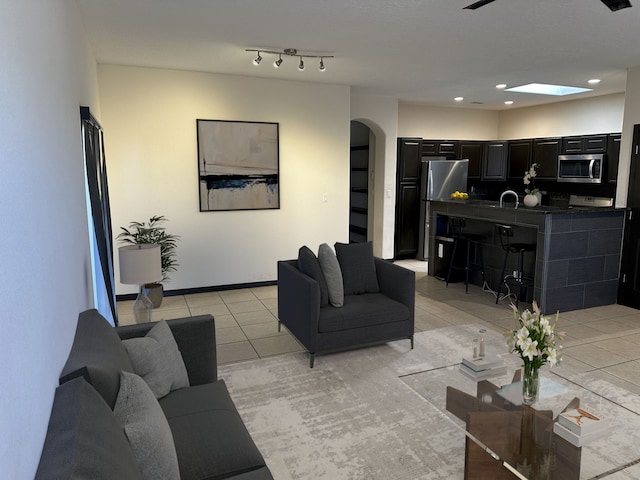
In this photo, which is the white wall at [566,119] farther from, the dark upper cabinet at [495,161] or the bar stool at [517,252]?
the bar stool at [517,252]

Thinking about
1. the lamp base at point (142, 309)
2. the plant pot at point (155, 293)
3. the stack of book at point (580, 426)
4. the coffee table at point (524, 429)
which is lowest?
the plant pot at point (155, 293)

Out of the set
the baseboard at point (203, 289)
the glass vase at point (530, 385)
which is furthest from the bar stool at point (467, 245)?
the glass vase at point (530, 385)

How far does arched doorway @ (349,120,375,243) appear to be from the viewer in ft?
27.1

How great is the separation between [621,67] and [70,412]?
6.16m

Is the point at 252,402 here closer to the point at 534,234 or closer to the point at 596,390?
the point at 596,390

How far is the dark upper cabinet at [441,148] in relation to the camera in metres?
8.23

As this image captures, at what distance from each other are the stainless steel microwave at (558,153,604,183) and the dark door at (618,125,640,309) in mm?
1863

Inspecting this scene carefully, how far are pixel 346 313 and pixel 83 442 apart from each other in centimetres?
268

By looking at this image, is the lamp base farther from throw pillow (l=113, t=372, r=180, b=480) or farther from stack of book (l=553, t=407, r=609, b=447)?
stack of book (l=553, t=407, r=609, b=447)

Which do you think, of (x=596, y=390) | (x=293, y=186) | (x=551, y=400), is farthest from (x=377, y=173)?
(x=551, y=400)

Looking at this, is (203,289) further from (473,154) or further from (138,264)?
(473,154)

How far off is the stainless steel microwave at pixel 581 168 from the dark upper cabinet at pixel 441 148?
171 centimetres

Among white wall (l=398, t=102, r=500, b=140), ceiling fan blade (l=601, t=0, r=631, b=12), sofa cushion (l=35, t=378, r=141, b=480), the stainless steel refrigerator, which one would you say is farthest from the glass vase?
white wall (l=398, t=102, r=500, b=140)

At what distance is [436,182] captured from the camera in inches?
313
